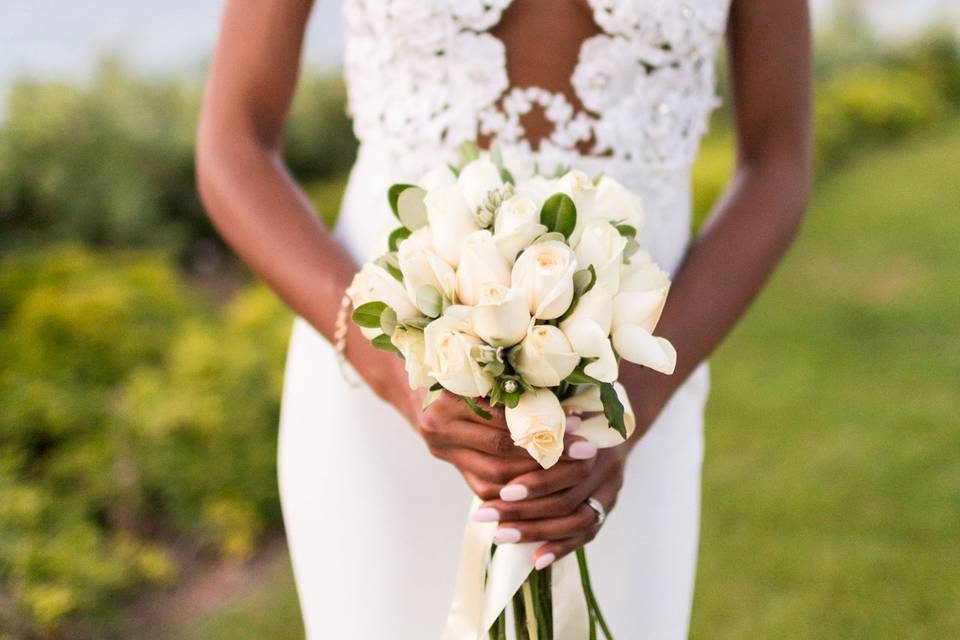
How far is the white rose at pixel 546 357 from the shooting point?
126cm

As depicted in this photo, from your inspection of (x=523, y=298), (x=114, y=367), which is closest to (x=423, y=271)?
(x=523, y=298)

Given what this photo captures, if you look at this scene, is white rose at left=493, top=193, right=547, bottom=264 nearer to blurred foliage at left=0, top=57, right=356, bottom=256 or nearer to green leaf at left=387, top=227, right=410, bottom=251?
green leaf at left=387, top=227, right=410, bottom=251

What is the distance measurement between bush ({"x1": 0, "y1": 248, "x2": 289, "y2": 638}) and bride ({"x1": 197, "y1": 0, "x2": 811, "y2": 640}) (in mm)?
1932

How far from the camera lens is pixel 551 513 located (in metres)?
1.50

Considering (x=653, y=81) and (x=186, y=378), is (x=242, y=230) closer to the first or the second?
(x=653, y=81)

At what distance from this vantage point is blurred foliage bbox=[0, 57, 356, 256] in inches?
217

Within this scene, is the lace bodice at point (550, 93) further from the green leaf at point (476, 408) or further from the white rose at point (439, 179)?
the green leaf at point (476, 408)

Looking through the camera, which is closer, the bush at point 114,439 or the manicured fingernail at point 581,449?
the manicured fingernail at point 581,449

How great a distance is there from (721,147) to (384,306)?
8475mm

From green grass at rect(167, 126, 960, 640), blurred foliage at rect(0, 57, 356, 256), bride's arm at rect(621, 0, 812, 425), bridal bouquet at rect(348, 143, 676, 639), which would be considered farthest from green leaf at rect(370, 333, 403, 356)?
blurred foliage at rect(0, 57, 356, 256)

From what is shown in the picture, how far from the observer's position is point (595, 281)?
130 cm

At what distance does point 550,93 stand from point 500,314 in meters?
0.67

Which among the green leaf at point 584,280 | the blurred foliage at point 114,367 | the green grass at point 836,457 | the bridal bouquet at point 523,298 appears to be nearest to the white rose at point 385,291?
the bridal bouquet at point 523,298

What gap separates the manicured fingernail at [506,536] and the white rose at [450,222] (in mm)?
402
